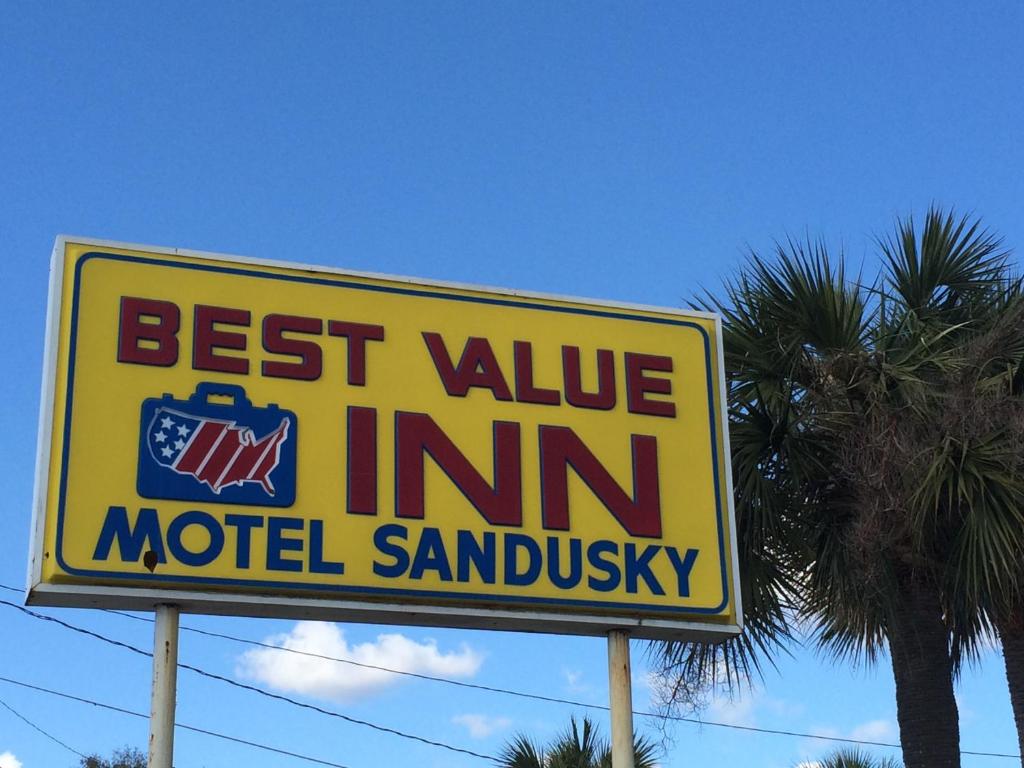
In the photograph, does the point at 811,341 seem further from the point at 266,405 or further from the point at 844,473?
the point at 266,405

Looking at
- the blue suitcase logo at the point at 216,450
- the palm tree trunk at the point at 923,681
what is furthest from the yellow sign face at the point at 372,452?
the palm tree trunk at the point at 923,681

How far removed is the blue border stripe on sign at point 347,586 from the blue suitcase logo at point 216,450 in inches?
18.0

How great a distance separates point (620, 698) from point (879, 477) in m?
3.37

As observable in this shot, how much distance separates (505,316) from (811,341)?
3.91 meters

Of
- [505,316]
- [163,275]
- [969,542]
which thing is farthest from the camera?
[969,542]

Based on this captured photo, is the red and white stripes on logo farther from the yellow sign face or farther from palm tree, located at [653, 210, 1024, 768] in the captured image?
palm tree, located at [653, 210, 1024, 768]

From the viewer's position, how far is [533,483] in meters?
9.88

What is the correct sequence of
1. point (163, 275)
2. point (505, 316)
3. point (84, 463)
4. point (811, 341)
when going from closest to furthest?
point (84, 463) → point (163, 275) → point (505, 316) → point (811, 341)

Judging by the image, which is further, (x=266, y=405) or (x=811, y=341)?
(x=811, y=341)

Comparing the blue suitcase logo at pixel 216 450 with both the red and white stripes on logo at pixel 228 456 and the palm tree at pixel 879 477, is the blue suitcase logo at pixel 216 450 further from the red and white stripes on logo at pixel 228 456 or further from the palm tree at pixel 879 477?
the palm tree at pixel 879 477

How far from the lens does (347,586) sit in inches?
361

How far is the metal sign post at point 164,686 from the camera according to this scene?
852 cm

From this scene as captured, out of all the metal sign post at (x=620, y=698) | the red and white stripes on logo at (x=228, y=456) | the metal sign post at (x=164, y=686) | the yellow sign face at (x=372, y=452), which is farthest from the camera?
the metal sign post at (x=620, y=698)

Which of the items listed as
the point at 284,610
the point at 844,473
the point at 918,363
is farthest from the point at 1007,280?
the point at 284,610
